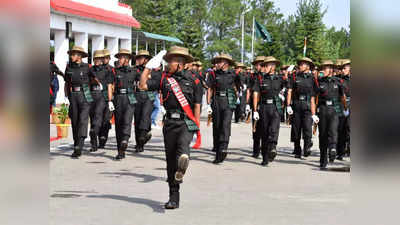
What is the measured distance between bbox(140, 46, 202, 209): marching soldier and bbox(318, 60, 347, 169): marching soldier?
4289 mm

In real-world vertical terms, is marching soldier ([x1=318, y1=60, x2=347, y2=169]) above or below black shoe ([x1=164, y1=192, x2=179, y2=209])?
above

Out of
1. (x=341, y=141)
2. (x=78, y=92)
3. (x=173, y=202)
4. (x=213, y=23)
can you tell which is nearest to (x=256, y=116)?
(x=341, y=141)

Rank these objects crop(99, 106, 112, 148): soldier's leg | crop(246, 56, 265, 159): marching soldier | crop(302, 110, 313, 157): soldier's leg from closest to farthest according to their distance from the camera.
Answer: crop(246, 56, 265, 159): marching soldier → crop(302, 110, 313, 157): soldier's leg → crop(99, 106, 112, 148): soldier's leg

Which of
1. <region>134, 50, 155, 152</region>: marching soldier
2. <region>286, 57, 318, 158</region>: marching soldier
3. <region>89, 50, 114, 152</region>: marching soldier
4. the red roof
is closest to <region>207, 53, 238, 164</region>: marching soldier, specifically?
<region>286, 57, 318, 158</region>: marching soldier

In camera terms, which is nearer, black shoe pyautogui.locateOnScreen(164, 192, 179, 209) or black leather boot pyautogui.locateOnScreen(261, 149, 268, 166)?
black shoe pyautogui.locateOnScreen(164, 192, 179, 209)

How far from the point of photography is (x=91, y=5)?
113 feet

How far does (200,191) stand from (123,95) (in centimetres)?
491

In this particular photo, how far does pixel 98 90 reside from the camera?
45.0 ft

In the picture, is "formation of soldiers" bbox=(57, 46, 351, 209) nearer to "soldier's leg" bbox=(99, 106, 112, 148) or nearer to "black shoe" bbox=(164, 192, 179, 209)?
"soldier's leg" bbox=(99, 106, 112, 148)

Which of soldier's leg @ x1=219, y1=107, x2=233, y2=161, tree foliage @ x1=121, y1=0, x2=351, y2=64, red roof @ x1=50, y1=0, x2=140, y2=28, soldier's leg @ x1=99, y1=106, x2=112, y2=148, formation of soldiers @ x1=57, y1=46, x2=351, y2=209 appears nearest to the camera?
formation of soldiers @ x1=57, y1=46, x2=351, y2=209

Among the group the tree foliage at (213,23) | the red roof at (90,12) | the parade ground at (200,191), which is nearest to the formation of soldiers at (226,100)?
the parade ground at (200,191)

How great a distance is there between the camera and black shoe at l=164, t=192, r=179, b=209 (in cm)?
761
